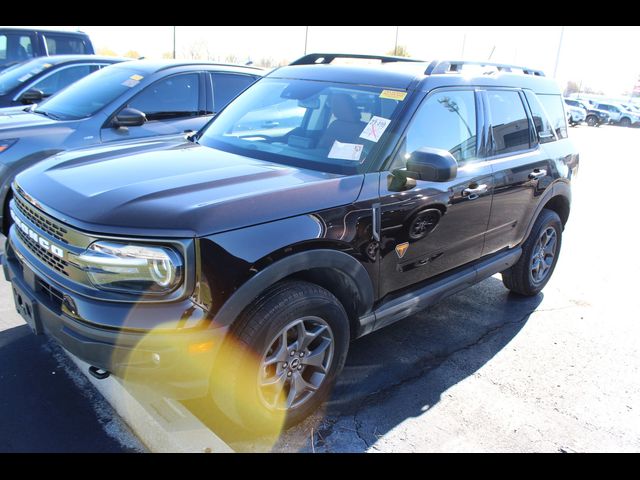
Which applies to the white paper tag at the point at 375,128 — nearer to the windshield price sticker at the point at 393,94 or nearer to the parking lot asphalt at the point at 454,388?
the windshield price sticker at the point at 393,94

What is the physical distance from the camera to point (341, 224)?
2.70 m

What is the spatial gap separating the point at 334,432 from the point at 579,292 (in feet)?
10.6

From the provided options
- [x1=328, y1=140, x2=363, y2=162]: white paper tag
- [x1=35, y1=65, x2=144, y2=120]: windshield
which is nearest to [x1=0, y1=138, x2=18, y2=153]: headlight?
[x1=35, y1=65, x2=144, y2=120]: windshield

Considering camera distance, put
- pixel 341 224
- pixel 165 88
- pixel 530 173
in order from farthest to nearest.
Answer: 1. pixel 165 88
2. pixel 530 173
3. pixel 341 224

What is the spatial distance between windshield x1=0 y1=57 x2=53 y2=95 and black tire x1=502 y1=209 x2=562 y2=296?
6.78 m

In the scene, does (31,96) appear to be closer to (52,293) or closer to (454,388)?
(52,293)

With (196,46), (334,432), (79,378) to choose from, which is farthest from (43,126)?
(196,46)

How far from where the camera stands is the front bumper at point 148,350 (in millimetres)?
2211

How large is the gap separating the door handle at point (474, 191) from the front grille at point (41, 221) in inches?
92.2

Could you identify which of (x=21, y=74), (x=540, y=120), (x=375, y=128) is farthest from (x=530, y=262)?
(x=21, y=74)

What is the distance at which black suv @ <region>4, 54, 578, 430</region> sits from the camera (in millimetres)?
2248

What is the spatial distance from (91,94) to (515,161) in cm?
432

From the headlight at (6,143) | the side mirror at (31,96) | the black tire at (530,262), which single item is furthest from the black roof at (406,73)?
the side mirror at (31,96)

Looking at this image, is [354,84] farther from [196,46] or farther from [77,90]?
[196,46]
